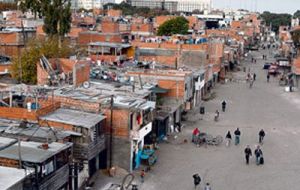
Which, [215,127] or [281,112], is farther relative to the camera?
[281,112]

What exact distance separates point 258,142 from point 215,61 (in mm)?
25072

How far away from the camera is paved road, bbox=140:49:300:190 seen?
23094 mm

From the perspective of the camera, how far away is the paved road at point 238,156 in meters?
23.1

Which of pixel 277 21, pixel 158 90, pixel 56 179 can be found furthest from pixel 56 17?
pixel 277 21

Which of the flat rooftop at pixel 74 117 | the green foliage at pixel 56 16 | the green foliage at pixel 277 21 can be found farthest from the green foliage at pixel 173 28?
the green foliage at pixel 277 21

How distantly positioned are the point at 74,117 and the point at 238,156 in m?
9.80

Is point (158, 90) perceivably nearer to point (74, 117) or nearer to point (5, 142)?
point (74, 117)

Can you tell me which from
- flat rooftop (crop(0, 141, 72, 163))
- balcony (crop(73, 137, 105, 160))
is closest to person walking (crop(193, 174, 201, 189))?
balcony (crop(73, 137, 105, 160))

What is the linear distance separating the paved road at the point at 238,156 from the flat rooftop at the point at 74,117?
338cm

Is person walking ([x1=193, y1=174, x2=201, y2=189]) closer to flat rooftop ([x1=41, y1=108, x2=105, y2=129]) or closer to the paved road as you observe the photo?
the paved road

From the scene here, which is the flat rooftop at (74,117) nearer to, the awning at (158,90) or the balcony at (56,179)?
the balcony at (56,179)

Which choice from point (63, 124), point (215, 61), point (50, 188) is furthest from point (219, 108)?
point (50, 188)

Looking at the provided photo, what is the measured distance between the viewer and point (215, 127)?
113 feet

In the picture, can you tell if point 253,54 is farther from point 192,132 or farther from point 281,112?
point 192,132
